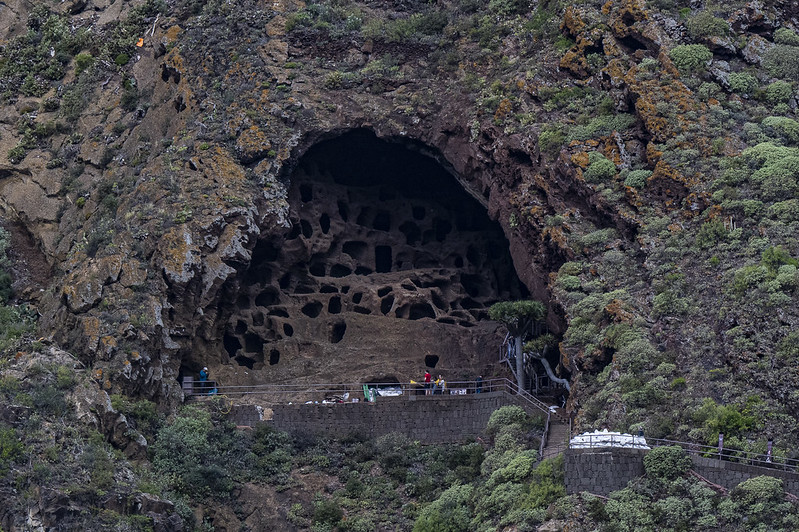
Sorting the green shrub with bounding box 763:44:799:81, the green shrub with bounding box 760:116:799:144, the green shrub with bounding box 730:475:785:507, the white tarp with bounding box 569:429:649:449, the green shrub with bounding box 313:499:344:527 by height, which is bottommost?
the green shrub with bounding box 313:499:344:527

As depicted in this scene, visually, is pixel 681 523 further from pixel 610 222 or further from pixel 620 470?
pixel 610 222

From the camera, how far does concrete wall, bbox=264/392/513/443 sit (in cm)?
7375

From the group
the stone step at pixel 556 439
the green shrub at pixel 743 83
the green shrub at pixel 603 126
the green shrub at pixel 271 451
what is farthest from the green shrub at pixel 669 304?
the green shrub at pixel 271 451

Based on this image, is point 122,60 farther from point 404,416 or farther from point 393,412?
point 404,416

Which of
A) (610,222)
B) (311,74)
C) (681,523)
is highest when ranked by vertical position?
(311,74)

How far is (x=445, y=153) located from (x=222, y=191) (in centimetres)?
940

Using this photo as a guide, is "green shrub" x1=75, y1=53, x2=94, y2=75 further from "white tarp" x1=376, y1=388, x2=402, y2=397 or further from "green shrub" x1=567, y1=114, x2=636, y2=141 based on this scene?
"green shrub" x1=567, y1=114, x2=636, y2=141

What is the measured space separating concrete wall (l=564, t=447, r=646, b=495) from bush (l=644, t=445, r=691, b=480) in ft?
1.31

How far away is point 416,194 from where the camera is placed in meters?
84.1

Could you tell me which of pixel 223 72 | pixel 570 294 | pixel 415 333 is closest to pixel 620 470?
pixel 570 294

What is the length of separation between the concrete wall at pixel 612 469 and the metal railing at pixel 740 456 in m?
0.50

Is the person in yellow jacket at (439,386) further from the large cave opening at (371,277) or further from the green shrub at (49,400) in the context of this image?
the green shrub at (49,400)

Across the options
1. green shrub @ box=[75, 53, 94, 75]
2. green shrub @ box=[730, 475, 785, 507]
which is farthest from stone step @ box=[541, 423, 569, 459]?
green shrub @ box=[75, 53, 94, 75]

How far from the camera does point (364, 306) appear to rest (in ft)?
264
